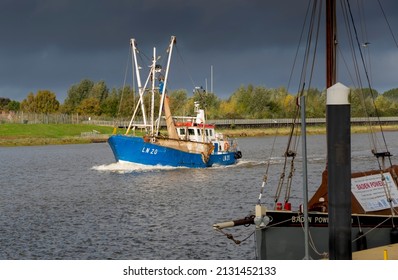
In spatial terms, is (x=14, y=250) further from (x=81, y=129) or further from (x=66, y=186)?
(x=81, y=129)

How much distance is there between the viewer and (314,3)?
27984 millimetres

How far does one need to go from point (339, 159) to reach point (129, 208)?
85.7 ft

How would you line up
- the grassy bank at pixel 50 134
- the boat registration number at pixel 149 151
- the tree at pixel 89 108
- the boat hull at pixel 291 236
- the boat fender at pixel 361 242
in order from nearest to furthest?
1. the boat hull at pixel 291 236
2. the boat fender at pixel 361 242
3. the boat registration number at pixel 149 151
4. the grassy bank at pixel 50 134
5. the tree at pixel 89 108

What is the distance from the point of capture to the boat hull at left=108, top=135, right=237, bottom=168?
220ft

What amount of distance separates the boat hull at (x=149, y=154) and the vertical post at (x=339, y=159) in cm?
4954

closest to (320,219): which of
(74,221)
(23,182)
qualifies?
(74,221)

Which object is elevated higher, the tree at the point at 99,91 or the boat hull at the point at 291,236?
the tree at the point at 99,91

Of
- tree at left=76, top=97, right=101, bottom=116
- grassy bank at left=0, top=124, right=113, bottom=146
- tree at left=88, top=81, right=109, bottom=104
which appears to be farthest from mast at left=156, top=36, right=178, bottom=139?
tree at left=88, top=81, right=109, bottom=104

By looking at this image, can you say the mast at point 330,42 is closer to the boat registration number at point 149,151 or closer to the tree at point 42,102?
the boat registration number at point 149,151

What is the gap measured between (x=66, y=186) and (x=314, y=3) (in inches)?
1290

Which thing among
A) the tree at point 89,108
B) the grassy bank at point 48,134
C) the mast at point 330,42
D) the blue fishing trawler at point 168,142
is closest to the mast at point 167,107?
the blue fishing trawler at point 168,142

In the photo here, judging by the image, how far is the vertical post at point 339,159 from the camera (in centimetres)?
1781


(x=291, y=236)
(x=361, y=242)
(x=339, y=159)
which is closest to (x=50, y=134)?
(x=291, y=236)

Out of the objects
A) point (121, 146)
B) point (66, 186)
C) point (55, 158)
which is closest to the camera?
point (66, 186)
